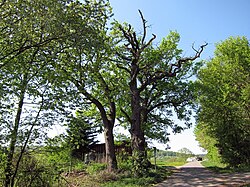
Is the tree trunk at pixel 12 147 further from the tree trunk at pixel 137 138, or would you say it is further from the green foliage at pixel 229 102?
the green foliage at pixel 229 102

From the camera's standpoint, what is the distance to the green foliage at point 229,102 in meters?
22.3

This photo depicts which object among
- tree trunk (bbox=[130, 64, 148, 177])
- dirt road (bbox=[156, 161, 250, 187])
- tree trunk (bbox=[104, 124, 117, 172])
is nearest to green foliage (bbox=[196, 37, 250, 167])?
dirt road (bbox=[156, 161, 250, 187])

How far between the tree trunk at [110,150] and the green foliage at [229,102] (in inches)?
383

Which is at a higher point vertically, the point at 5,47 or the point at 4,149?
the point at 5,47

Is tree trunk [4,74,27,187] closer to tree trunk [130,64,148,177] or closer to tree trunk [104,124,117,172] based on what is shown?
tree trunk [130,64,148,177]

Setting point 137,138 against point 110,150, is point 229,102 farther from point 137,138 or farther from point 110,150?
point 110,150

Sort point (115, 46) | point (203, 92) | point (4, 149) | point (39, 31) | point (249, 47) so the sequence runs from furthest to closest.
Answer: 1. point (249, 47)
2. point (203, 92)
3. point (115, 46)
4. point (39, 31)
5. point (4, 149)

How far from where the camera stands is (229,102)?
22.9 metres

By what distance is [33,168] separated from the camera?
7359mm

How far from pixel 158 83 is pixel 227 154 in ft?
28.0

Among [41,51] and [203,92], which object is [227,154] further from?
[41,51]

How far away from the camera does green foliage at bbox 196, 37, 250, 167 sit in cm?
2230

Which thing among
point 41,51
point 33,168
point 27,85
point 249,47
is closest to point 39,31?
point 41,51

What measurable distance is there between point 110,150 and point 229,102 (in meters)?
11.9
